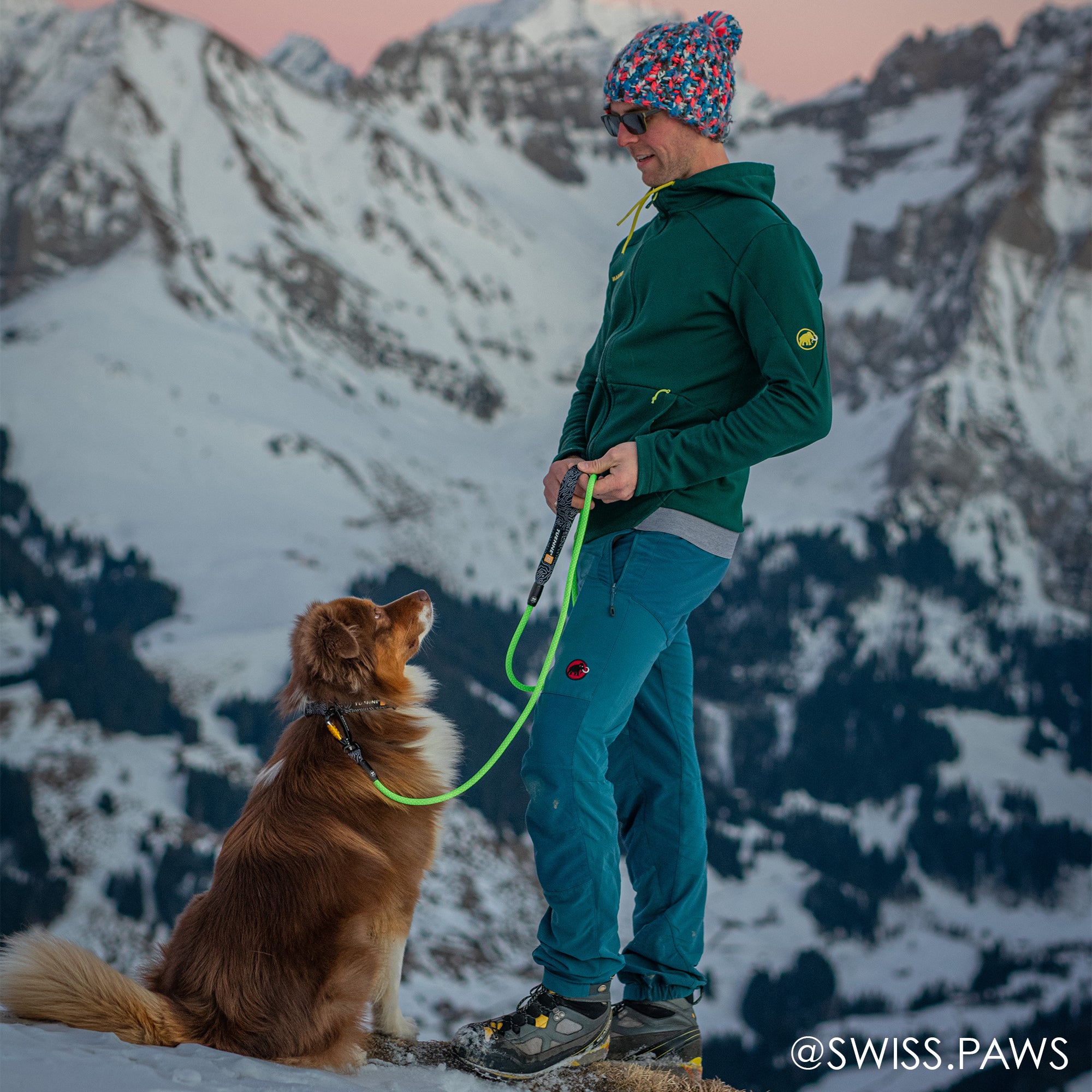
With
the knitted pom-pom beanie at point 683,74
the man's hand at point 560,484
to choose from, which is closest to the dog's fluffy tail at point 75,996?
the man's hand at point 560,484

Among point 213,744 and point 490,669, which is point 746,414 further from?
point 490,669

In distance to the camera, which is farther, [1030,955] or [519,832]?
[1030,955]

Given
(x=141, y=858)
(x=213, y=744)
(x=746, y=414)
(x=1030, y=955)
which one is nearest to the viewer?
(x=746, y=414)

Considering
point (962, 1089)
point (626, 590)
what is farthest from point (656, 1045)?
point (962, 1089)

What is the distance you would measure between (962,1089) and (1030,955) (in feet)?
155

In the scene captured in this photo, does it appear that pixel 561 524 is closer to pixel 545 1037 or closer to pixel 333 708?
pixel 333 708

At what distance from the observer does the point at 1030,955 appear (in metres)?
158

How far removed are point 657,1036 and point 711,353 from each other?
11.4 feet

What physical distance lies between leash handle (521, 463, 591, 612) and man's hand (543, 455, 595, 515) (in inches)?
0.7

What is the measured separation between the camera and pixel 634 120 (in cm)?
480

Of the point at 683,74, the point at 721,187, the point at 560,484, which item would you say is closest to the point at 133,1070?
the point at 560,484

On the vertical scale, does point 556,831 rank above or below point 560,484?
below

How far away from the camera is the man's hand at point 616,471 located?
4.54 metres

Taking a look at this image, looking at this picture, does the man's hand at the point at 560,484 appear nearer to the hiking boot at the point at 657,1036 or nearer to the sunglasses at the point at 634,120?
the sunglasses at the point at 634,120
